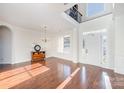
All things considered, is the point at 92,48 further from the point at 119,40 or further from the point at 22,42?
the point at 22,42

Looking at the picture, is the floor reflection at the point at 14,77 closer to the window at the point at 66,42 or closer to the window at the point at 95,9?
the window at the point at 66,42

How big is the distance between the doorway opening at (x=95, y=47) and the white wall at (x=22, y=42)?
160 inches

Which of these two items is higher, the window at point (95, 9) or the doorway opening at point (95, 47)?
the window at point (95, 9)

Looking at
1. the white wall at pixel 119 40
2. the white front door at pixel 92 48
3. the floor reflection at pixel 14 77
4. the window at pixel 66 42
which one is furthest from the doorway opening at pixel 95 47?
the floor reflection at pixel 14 77

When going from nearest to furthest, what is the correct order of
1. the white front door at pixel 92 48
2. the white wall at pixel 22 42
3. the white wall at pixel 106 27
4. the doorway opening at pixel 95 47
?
the white wall at pixel 106 27 → the doorway opening at pixel 95 47 → the white front door at pixel 92 48 → the white wall at pixel 22 42

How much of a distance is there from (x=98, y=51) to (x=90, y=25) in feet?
5.82

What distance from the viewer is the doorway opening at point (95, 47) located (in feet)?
24.2

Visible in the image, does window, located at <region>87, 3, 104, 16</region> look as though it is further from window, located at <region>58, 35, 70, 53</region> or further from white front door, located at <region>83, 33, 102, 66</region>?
window, located at <region>58, 35, 70, 53</region>

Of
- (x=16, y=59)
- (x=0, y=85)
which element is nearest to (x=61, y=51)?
(x=16, y=59)

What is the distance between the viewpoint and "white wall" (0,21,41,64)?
27.0 feet

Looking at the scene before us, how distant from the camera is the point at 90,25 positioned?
27.1 feet

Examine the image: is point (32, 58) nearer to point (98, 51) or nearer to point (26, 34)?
point (26, 34)

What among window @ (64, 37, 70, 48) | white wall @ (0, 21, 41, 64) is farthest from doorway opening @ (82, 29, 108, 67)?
white wall @ (0, 21, 41, 64)

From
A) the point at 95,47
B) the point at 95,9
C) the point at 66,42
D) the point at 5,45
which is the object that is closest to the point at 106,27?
the point at 95,47
